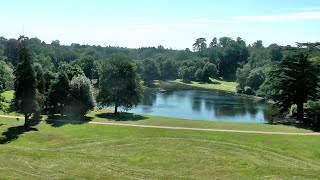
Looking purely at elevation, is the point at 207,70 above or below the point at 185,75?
above

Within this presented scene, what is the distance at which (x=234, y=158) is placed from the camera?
33.8 m

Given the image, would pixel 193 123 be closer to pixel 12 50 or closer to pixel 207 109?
pixel 207 109

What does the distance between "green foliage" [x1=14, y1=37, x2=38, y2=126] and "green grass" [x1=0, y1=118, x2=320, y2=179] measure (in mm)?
3167

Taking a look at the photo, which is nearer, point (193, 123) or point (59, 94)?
point (193, 123)

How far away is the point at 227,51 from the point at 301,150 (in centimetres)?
16247

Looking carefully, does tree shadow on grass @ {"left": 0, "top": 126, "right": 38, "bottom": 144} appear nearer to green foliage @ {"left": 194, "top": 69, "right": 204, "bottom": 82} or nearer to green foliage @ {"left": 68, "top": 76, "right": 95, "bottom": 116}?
green foliage @ {"left": 68, "top": 76, "right": 95, "bottom": 116}

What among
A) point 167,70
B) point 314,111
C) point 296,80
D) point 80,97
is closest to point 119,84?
point 80,97

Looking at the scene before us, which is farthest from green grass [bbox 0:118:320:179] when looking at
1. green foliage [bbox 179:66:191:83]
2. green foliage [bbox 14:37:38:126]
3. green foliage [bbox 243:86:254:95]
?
green foliage [bbox 179:66:191:83]

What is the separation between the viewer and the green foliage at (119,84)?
6744cm

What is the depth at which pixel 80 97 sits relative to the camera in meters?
59.3

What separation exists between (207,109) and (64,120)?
42714 millimetres

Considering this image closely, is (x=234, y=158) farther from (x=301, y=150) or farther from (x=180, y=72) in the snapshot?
(x=180, y=72)

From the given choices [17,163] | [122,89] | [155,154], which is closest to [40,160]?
[17,163]

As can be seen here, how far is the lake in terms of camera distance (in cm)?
7774
